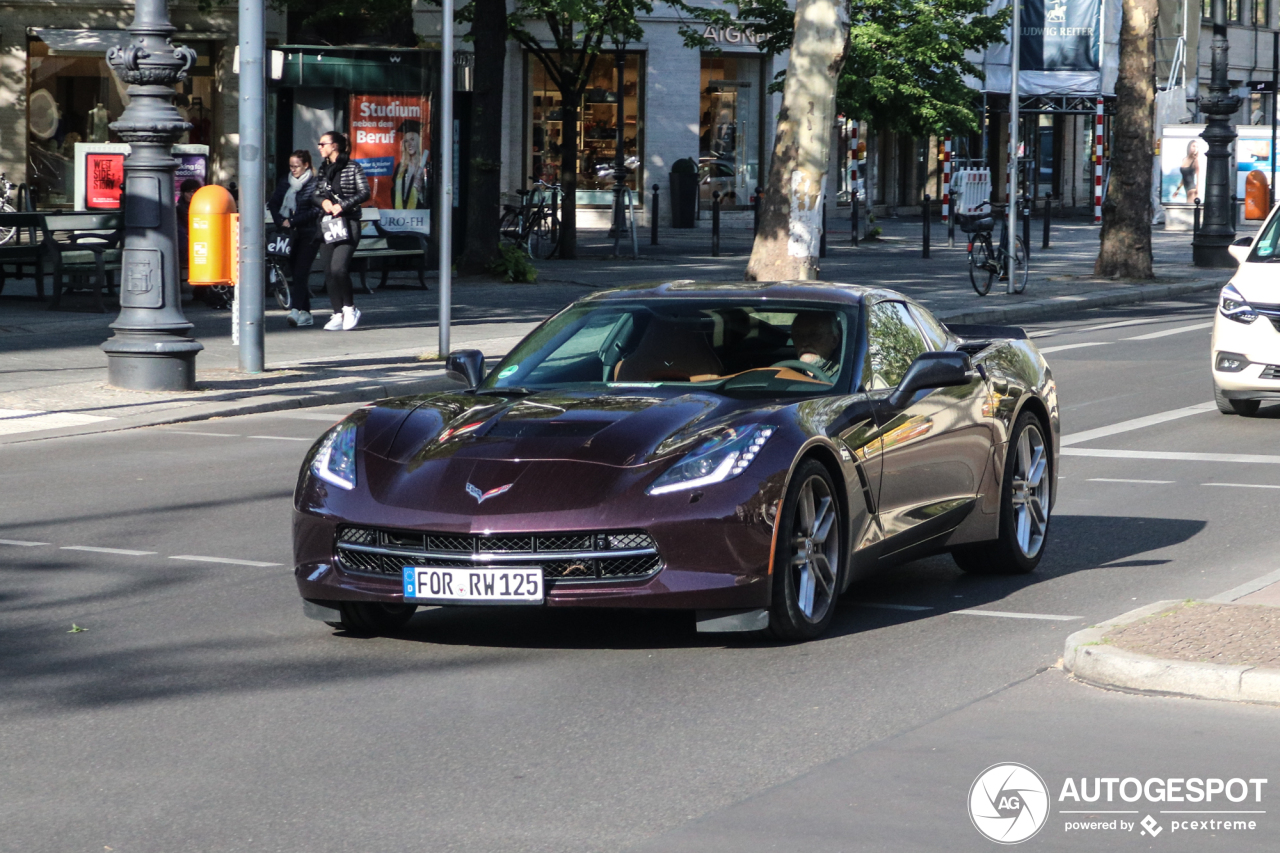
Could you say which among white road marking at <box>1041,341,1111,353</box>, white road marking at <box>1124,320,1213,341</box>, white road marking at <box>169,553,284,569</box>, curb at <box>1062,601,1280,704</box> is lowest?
white road marking at <box>169,553,284,569</box>

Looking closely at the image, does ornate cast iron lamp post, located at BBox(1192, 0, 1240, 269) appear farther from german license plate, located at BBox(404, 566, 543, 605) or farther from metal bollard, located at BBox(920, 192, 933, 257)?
german license plate, located at BBox(404, 566, 543, 605)

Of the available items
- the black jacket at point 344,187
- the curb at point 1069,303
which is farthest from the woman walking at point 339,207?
the curb at point 1069,303

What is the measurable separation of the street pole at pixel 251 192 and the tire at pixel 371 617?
9435mm

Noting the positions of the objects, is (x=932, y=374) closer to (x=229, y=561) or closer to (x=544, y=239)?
(x=229, y=561)

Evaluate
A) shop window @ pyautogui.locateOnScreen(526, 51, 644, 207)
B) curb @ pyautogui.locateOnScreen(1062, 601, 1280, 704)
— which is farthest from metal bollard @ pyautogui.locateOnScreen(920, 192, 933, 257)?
curb @ pyautogui.locateOnScreen(1062, 601, 1280, 704)

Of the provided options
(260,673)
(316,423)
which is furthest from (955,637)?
(316,423)

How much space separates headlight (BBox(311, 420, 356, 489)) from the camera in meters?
6.98

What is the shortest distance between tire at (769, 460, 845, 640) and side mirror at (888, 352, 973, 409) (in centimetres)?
67

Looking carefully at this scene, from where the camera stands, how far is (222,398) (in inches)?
600

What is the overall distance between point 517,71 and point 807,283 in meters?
37.1

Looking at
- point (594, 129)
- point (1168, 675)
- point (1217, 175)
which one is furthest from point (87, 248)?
point (594, 129)

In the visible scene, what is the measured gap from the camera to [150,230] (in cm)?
1555

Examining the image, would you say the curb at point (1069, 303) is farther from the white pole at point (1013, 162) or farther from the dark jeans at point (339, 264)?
the dark jeans at point (339, 264)

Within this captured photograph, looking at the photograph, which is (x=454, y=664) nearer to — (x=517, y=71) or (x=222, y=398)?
(x=222, y=398)
